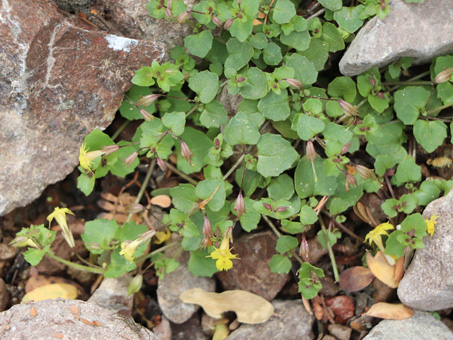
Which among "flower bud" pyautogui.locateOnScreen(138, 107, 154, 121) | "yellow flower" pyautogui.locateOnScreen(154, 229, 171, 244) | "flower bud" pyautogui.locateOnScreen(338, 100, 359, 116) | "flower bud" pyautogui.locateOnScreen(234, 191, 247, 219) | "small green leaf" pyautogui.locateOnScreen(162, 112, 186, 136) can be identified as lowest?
"yellow flower" pyautogui.locateOnScreen(154, 229, 171, 244)

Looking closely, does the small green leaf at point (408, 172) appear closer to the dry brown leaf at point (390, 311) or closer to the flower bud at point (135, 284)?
the dry brown leaf at point (390, 311)

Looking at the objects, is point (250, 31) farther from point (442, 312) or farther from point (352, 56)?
point (442, 312)

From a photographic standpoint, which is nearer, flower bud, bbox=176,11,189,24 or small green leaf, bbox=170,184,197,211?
flower bud, bbox=176,11,189,24

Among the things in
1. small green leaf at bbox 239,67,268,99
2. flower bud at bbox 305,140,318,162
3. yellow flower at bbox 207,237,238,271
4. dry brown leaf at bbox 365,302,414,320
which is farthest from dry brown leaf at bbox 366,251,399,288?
small green leaf at bbox 239,67,268,99

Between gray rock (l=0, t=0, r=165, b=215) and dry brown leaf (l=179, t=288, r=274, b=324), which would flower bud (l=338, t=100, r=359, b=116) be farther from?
dry brown leaf (l=179, t=288, r=274, b=324)

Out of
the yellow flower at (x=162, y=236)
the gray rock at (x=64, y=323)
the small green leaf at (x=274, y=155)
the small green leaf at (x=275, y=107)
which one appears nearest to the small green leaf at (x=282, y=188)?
the small green leaf at (x=274, y=155)

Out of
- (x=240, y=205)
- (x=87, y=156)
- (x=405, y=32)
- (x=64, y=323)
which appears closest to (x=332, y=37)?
(x=405, y=32)

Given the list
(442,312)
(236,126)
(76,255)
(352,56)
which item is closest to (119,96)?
(236,126)
